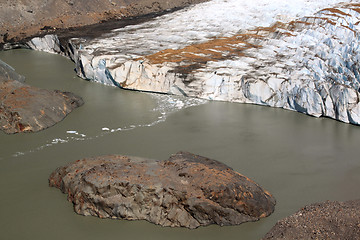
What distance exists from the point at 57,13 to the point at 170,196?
1668 cm

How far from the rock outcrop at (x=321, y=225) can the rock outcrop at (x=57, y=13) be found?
15008mm

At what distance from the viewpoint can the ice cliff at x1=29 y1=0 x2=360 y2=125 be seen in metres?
10.6

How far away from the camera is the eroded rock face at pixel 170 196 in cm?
609

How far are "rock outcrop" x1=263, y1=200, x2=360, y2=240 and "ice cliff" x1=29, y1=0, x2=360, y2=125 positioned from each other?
4.40 metres

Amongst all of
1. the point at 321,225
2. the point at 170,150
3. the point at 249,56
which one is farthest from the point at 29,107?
the point at 321,225

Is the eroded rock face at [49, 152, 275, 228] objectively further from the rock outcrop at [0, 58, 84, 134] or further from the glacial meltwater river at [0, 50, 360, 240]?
the rock outcrop at [0, 58, 84, 134]

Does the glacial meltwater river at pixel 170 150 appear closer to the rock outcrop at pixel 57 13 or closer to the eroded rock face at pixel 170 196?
the eroded rock face at pixel 170 196

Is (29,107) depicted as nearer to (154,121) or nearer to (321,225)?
(154,121)

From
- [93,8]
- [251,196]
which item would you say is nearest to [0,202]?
[251,196]

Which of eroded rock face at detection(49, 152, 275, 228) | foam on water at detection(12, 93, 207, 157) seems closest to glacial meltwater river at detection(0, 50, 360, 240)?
foam on water at detection(12, 93, 207, 157)

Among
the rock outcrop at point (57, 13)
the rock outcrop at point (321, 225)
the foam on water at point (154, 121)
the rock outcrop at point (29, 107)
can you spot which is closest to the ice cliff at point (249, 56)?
the foam on water at point (154, 121)

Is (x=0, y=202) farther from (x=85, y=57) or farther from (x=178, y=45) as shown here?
(x=178, y=45)

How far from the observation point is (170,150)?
8.55m

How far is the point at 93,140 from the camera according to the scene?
359 inches
